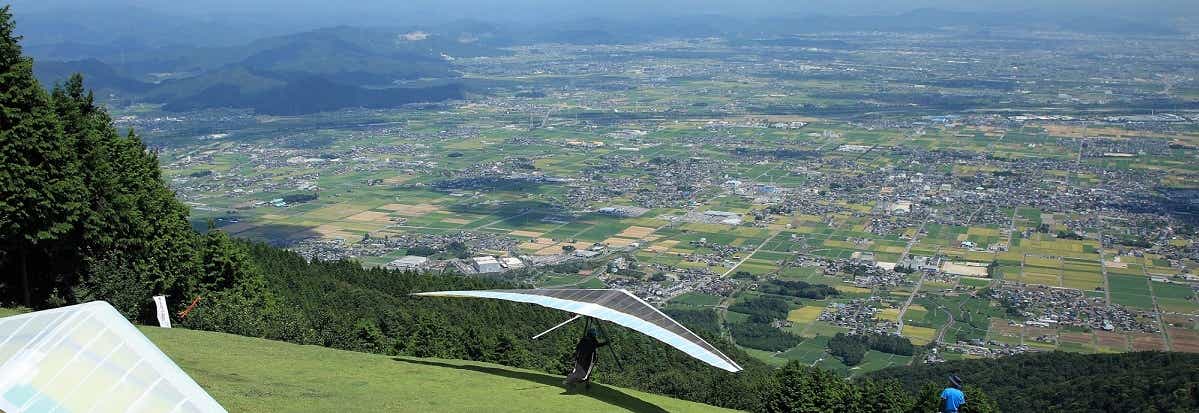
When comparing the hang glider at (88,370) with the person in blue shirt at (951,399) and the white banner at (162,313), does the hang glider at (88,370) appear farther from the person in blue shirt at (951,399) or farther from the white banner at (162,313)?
the white banner at (162,313)

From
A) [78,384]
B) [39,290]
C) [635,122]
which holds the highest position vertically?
[78,384]

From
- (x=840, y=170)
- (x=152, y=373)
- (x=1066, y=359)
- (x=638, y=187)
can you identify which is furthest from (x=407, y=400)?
(x=840, y=170)

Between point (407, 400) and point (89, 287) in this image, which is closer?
point (407, 400)

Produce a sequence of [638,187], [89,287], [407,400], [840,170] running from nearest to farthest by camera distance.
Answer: [407,400]
[89,287]
[638,187]
[840,170]

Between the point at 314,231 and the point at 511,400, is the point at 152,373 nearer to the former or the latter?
the point at 511,400

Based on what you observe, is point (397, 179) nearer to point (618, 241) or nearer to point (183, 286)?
point (618, 241)

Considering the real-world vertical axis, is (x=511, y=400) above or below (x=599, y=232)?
above
